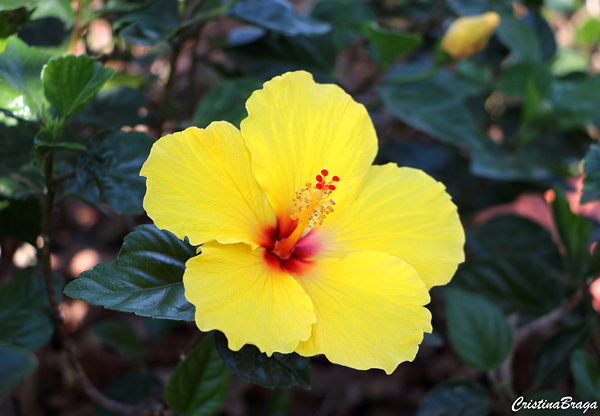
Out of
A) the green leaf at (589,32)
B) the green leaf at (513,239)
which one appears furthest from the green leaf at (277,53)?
the green leaf at (589,32)

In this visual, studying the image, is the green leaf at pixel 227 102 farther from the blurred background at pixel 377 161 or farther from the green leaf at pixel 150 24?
the green leaf at pixel 150 24

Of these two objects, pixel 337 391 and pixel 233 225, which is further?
pixel 337 391

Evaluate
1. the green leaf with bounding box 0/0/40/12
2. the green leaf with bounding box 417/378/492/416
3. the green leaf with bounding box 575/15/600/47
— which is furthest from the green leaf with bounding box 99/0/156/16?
the green leaf with bounding box 575/15/600/47

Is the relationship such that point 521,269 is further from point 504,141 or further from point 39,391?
point 39,391

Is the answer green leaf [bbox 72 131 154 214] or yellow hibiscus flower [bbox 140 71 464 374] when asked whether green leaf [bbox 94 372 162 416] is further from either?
yellow hibiscus flower [bbox 140 71 464 374]

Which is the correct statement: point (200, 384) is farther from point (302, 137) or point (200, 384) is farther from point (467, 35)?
point (467, 35)

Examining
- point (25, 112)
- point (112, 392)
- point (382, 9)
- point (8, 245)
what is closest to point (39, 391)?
point (112, 392)
